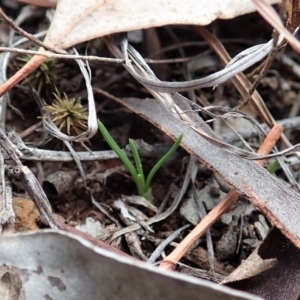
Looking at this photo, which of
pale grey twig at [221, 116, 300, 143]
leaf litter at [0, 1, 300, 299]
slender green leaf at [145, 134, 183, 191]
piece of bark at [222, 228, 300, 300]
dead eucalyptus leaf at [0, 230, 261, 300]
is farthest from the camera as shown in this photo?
pale grey twig at [221, 116, 300, 143]

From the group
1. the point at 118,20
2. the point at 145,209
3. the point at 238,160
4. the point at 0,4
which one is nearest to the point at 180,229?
the point at 145,209

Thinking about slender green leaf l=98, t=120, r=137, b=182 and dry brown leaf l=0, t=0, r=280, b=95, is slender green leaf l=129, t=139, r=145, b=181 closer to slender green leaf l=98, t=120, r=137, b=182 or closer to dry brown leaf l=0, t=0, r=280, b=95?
slender green leaf l=98, t=120, r=137, b=182

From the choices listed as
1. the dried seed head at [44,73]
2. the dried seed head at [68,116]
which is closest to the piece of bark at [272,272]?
the dried seed head at [68,116]

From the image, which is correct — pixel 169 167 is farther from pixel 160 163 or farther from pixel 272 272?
pixel 272 272

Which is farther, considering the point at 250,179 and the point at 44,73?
the point at 44,73

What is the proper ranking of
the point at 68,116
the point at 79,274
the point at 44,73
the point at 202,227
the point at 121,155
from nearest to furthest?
the point at 79,274 < the point at 202,227 < the point at 121,155 < the point at 68,116 < the point at 44,73

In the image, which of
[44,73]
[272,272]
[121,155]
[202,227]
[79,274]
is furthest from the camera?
[44,73]

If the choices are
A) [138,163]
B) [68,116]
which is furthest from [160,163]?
[68,116]

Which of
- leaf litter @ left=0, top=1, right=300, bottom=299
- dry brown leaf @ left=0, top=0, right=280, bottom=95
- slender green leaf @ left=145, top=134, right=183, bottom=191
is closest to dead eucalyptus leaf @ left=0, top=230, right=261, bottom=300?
leaf litter @ left=0, top=1, right=300, bottom=299
